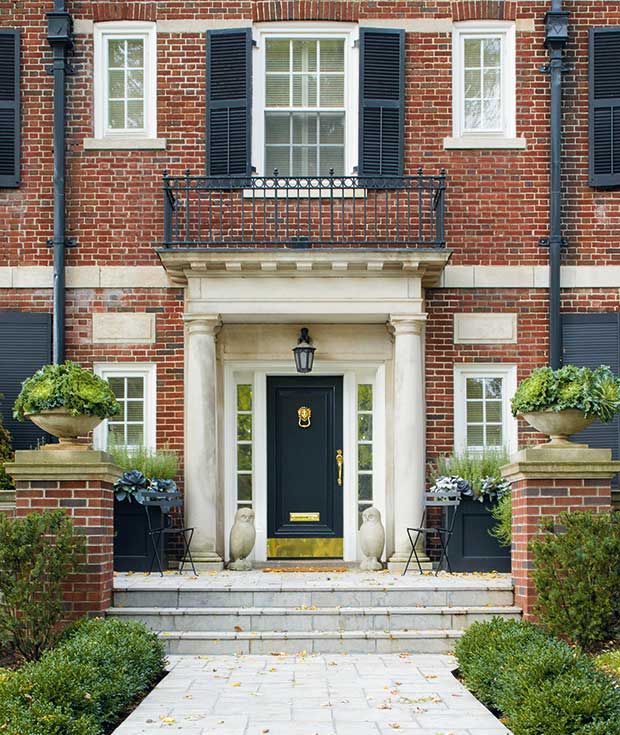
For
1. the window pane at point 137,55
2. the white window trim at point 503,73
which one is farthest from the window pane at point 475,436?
the window pane at point 137,55

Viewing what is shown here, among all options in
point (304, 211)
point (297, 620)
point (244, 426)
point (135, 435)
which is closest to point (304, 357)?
point (244, 426)

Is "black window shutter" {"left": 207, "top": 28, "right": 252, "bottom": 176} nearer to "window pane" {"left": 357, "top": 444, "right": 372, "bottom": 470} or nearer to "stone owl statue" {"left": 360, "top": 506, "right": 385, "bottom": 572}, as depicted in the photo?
"window pane" {"left": 357, "top": 444, "right": 372, "bottom": 470}

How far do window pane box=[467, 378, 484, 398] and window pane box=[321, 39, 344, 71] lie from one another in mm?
3779

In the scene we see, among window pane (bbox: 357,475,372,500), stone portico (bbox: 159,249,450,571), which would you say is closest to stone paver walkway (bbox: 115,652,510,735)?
stone portico (bbox: 159,249,450,571)

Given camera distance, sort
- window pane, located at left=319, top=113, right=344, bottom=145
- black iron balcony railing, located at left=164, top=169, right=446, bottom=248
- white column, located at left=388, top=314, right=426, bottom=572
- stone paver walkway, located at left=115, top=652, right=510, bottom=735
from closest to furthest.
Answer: stone paver walkway, located at left=115, top=652, right=510, bottom=735, white column, located at left=388, top=314, right=426, bottom=572, black iron balcony railing, located at left=164, top=169, right=446, bottom=248, window pane, located at left=319, top=113, right=344, bottom=145

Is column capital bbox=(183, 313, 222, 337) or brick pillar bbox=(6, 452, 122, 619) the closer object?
brick pillar bbox=(6, 452, 122, 619)

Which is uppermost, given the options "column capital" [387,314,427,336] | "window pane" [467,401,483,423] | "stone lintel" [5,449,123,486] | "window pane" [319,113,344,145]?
"window pane" [319,113,344,145]

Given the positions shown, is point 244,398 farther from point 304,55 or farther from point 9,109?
point 9,109

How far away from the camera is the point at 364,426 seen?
48.5 feet

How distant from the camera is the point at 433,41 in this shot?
47.6ft

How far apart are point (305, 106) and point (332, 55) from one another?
25.5 inches

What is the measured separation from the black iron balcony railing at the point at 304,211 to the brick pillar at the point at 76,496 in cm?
415

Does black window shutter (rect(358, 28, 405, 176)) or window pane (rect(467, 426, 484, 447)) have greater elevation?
black window shutter (rect(358, 28, 405, 176))

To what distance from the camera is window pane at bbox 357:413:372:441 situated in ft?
48.4
